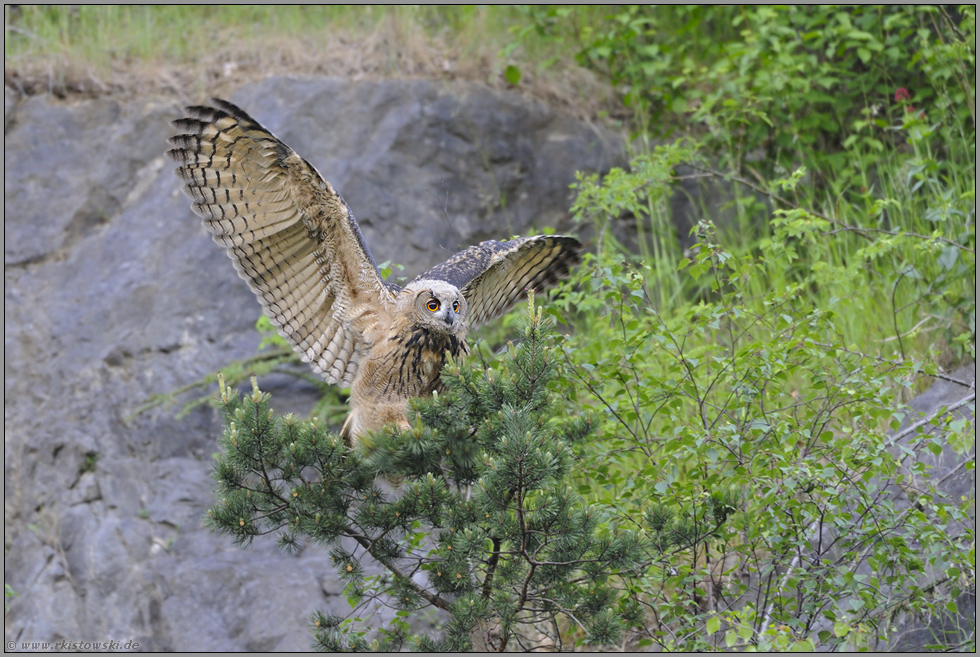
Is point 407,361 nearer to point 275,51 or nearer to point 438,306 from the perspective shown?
point 438,306

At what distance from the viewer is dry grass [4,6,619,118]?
284 inches

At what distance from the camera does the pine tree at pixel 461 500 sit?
2629mm

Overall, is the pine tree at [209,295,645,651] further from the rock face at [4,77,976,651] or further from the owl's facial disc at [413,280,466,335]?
the rock face at [4,77,976,651]

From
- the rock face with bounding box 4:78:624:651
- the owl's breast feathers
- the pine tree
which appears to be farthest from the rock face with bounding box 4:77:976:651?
the pine tree

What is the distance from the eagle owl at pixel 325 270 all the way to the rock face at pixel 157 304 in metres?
1.75

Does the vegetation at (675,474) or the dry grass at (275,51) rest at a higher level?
the dry grass at (275,51)

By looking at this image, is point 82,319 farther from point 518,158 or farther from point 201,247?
point 518,158

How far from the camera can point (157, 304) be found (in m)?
6.28

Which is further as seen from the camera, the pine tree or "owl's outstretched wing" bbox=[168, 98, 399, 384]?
"owl's outstretched wing" bbox=[168, 98, 399, 384]

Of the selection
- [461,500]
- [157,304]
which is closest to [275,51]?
[157,304]

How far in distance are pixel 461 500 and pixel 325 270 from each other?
4.80ft

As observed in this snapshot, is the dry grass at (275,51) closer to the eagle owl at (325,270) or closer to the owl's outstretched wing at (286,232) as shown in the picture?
the eagle owl at (325,270)

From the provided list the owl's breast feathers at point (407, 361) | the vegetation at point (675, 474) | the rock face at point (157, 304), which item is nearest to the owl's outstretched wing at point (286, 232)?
the owl's breast feathers at point (407, 361)

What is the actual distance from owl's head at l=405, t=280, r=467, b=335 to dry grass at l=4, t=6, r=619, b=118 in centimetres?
396
